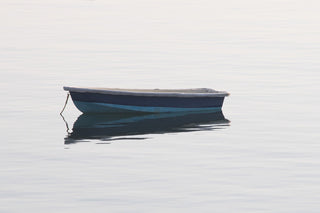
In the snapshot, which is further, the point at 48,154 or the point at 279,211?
the point at 48,154

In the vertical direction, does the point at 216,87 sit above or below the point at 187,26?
below

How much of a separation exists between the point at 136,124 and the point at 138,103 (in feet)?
7.48

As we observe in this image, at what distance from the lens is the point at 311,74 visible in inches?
2307

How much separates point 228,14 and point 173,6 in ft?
37.5

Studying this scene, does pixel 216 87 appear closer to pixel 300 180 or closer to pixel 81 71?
pixel 81 71

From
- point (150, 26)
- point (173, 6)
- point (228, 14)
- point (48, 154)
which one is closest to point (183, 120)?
point (48, 154)

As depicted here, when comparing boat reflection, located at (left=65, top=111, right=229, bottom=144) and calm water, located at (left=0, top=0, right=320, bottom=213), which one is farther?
boat reflection, located at (left=65, top=111, right=229, bottom=144)

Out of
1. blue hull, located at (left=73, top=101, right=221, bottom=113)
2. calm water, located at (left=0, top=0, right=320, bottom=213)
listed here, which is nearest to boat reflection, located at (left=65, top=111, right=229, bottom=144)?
calm water, located at (left=0, top=0, right=320, bottom=213)

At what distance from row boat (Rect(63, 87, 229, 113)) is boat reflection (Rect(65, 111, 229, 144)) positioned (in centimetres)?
28

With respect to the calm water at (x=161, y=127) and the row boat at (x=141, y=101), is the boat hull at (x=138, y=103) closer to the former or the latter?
the row boat at (x=141, y=101)

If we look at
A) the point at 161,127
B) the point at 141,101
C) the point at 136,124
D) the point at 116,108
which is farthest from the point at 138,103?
the point at 161,127

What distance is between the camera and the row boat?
145ft

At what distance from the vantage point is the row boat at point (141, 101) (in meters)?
44.1

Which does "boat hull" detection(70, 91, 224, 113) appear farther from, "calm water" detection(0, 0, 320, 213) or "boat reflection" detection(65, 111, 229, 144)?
"calm water" detection(0, 0, 320, 213)
